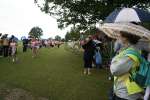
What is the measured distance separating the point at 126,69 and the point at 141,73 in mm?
206

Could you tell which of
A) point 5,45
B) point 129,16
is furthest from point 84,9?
point 129,16

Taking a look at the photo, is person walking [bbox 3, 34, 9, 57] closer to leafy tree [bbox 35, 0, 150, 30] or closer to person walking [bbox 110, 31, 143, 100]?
leafy tree [bbox 35, 0, 150, 30]

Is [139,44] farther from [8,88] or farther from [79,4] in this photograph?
[79,4]

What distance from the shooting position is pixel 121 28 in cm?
484

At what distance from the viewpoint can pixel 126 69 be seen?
4637mm

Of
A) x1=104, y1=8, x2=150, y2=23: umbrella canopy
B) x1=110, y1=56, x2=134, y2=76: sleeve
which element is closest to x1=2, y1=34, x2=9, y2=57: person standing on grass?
x1=104, y1=8, x2=150, y2=23: umbrella canopy

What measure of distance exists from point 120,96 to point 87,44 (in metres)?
13.0

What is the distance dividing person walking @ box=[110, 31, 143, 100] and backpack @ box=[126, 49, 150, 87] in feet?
0.13

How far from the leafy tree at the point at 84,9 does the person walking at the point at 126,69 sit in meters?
17.3

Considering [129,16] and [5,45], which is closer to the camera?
[129,16]

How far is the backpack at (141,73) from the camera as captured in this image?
4668 millimetres

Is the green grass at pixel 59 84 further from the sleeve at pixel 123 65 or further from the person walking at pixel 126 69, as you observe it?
the sleeve at pixel 123 65

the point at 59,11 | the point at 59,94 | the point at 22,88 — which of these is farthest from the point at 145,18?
the point at 59,11

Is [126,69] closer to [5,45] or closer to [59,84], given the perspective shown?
[59,84]
